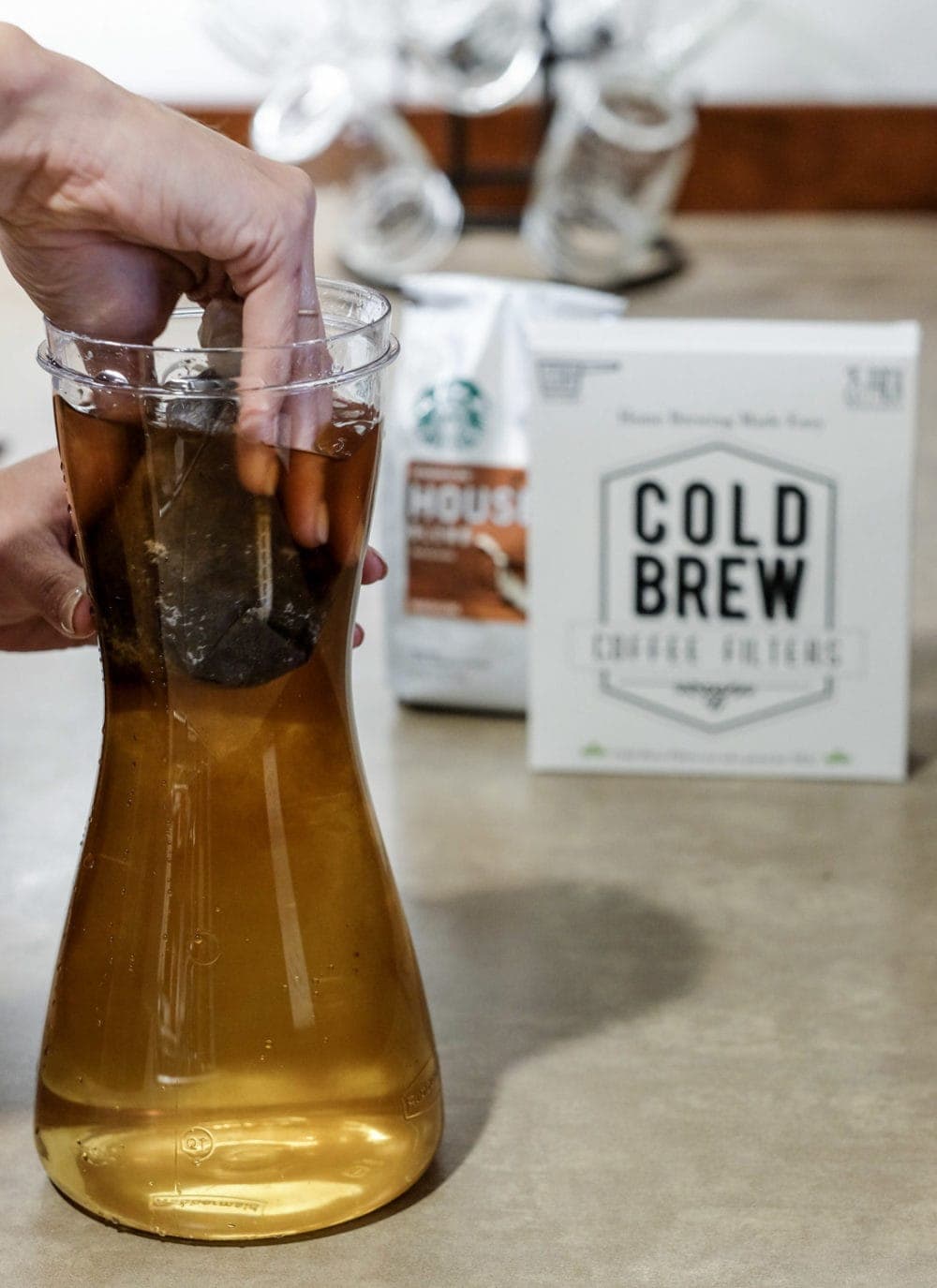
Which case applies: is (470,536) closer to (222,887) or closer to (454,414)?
(454,414)

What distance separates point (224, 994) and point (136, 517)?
14 centimetres

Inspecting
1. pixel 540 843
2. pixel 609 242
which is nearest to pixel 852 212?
pixel 609 242

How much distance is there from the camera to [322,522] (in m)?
0.48

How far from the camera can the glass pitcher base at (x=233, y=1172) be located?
504 mm

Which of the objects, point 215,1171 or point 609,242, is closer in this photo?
point 215,1171

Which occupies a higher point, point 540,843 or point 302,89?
point 302,89

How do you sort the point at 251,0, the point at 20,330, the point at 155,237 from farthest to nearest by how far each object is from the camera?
the point at 251,0 → the point at 20,330 → the point at 155,237

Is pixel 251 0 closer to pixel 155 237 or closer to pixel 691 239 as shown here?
pixel 691 239

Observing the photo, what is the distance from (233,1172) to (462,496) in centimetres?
47

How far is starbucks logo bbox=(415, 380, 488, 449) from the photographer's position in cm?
90

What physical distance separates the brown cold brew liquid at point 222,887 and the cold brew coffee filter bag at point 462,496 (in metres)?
0.39

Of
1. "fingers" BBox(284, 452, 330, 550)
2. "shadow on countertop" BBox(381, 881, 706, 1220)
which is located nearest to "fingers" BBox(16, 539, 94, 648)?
"fingers" BBox(284, 452, 330, 550)

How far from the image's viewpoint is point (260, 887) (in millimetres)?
503

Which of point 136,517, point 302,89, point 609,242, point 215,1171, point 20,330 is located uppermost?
point 302,89
